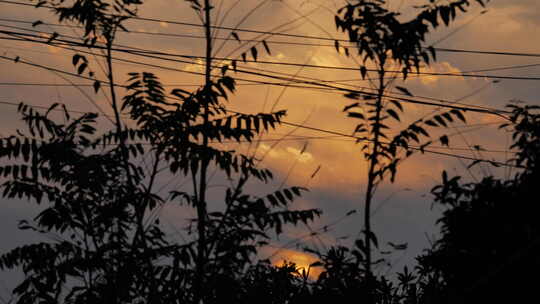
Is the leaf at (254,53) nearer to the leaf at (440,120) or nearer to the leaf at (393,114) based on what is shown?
the leaf at (393,114)

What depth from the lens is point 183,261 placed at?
7328 millimetres

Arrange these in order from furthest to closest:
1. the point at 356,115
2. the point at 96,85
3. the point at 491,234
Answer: the point at 96,85 < the point at 356,115 < the point at 491,234

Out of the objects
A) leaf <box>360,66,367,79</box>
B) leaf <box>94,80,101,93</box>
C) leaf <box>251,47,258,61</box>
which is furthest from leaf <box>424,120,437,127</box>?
leaf <box>94,80,101,93</box>

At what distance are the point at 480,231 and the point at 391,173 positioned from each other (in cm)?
123

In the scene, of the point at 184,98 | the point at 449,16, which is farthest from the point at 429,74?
the point at 184,98

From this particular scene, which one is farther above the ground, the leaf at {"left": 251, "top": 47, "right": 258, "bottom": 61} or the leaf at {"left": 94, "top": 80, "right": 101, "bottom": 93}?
the leaf at {"left": 251, "top": 47, "right": 258, "bottom": 61}

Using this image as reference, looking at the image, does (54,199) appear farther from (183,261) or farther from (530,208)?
(530,208)

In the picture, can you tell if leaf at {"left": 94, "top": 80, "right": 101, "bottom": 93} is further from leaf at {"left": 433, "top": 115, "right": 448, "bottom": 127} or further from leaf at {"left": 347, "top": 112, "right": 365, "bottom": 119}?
leaf at {"left": 433, "top": 115, "right": 448, "bottom": 127}

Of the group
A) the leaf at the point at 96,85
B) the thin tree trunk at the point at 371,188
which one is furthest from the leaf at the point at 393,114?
the leaf at the point at 96,85

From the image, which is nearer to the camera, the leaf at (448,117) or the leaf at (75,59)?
the leaf at (448,117)

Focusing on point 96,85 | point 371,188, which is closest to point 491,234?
point 371,188

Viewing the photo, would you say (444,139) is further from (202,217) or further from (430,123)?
(202,217)

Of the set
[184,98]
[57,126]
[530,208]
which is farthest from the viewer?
[57,126]

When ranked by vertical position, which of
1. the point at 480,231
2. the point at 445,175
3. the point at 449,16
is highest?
the point at 449,16
